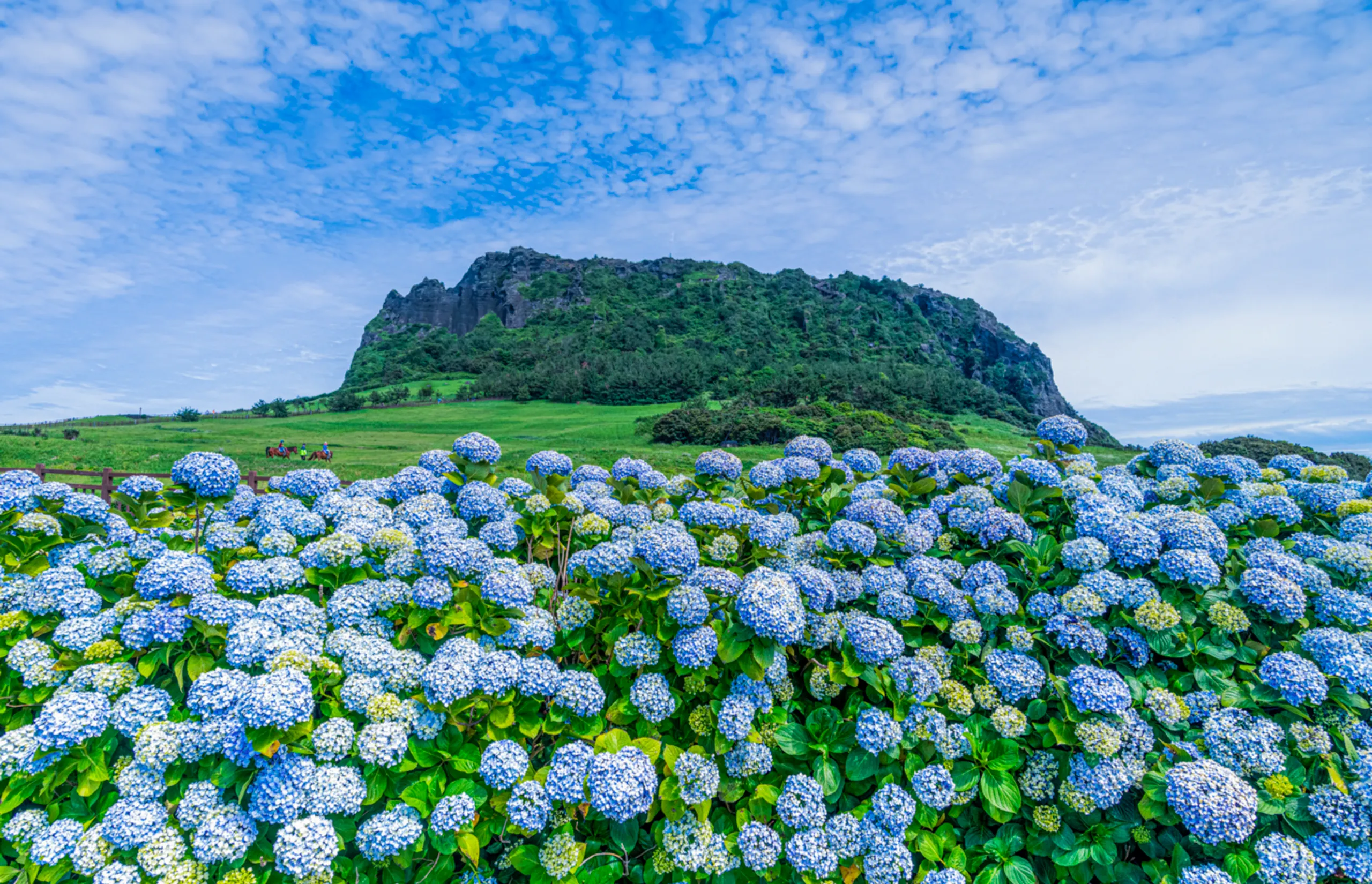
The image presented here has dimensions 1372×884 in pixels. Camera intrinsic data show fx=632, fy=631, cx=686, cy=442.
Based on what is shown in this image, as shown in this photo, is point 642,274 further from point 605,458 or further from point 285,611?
point 285,611

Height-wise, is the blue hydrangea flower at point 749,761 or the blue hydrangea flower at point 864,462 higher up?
the blue hydrangea flower at point 864,462

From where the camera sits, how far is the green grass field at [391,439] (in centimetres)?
2123

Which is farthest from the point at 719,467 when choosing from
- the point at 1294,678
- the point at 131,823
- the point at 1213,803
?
the point at 131,823

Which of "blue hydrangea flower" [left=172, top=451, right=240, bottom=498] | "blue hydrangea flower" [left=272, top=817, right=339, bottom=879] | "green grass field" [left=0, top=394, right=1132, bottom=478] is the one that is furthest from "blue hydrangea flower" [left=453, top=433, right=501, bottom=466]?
"green grass field" [left=0, top=394, right=1132, bottom=478]

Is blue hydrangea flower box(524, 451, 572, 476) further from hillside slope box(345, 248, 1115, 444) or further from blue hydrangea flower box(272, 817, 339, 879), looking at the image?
hillside slope box(345, 248, 1115, 444)

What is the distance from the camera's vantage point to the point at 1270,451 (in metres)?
13.6

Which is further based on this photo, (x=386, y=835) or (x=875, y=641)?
(x=875, y=641)

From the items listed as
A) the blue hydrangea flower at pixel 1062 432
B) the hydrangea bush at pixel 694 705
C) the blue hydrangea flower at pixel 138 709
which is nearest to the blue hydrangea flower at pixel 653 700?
the hydrangea bush at pixel 694 705

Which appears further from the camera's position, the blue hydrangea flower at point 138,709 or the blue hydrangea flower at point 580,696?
the blue hydrangea flower at point 580,696

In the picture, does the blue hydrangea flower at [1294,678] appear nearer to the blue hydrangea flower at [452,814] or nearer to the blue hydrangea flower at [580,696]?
the blue hydrangea flower at [580,696]

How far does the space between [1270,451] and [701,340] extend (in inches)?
2502

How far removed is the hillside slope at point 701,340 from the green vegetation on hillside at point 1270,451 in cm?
2087

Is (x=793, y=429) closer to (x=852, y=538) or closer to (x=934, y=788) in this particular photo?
(x=852, y=538)

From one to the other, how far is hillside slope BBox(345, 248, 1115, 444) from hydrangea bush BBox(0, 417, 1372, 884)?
3327cm
